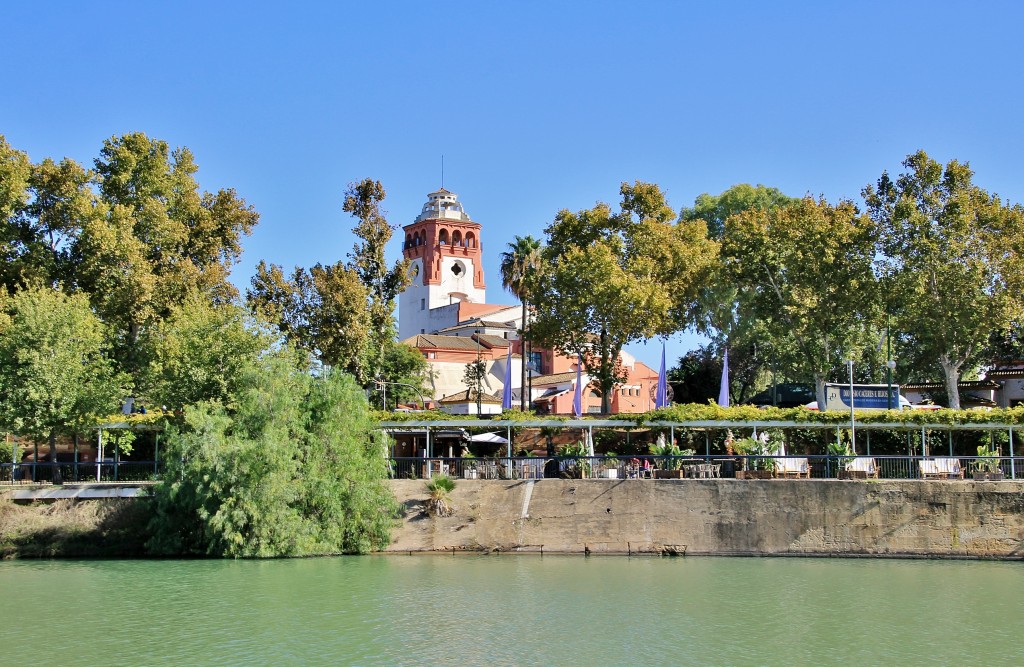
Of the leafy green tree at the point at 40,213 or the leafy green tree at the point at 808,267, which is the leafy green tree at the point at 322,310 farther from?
the leafy green tree at the point at 808,267

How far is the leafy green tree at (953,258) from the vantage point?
47.1 metres

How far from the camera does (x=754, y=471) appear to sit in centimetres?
3853

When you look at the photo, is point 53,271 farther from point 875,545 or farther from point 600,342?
point 875,545

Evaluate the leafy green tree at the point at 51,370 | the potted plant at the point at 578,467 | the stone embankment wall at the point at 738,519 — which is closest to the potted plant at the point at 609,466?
the potted plant at the point at 578,467

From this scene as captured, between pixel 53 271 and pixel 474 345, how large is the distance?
47468mm

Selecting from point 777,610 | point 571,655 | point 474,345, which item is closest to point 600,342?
point 777,610

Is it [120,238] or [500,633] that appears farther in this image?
[120,238]

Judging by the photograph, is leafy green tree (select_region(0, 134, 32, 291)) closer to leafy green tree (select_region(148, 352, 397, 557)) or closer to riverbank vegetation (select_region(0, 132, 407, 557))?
riverbank vegetation (select_region(0, 132, 407, 557))

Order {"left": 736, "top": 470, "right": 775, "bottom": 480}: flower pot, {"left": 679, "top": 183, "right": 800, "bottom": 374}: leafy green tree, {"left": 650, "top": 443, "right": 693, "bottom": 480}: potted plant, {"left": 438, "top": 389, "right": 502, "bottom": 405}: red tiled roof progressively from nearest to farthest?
{"left": 736, "top": 470, "right": 775, "bottom": 480}: flower pot, {"left": 650, "top": 443, "right": 693, "bottom": 480}: potted plant, {"left": 679, "top": 183, "right": 800, "bottom": 374}: leafy green tree, {"left": 438, "top": 389, "right": 502, "bottom": 405}: red tiled roof

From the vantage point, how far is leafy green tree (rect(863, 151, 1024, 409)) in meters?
47.1

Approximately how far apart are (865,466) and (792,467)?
236 centimetres

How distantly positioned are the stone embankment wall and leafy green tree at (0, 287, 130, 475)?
39.6 ft

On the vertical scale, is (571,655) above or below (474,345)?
below

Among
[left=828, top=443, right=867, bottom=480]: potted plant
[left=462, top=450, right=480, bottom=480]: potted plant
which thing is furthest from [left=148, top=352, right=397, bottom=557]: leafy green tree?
[left=828, top=443, right=867, bottom=480]: potted plant
